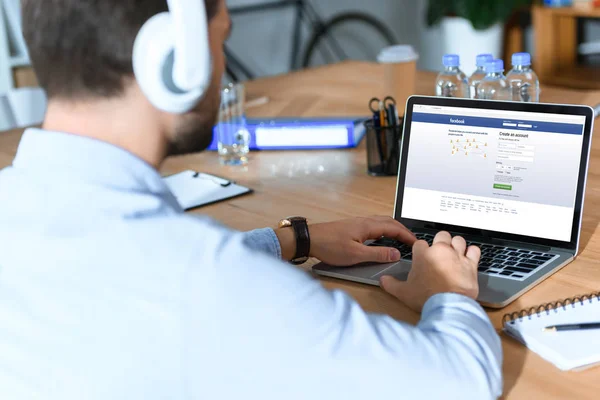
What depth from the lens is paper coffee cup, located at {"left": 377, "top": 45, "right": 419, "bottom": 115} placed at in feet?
7.20

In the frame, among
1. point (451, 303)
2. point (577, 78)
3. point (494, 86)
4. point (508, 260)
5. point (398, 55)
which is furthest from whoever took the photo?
point (577, 78)

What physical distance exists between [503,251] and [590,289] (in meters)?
0.16

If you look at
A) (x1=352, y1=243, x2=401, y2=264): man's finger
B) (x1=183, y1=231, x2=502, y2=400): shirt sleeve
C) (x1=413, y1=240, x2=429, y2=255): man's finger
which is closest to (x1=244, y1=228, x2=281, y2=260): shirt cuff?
(x1=352, y1=243, x2=401, y2=264): man's finger

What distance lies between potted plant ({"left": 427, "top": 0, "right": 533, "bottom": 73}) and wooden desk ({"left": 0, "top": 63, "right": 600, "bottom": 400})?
1650mm

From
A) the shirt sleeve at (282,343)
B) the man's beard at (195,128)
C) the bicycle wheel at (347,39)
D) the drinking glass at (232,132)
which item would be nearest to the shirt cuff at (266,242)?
the man's beard at (195,128)

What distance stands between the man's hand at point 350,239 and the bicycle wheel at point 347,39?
3.58 metres

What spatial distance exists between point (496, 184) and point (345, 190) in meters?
0.43

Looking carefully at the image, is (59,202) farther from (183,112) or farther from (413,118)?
(413,118)

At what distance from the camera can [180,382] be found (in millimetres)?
743

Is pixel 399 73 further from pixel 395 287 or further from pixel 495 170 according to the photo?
pixel 395 287

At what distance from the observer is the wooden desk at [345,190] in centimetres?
95

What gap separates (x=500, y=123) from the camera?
1.29m

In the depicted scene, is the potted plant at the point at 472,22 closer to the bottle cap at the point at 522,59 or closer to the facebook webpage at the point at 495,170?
the bottle cap at the point at 522,59

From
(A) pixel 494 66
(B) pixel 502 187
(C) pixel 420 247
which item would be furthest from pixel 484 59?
(C) pixel 420 247
